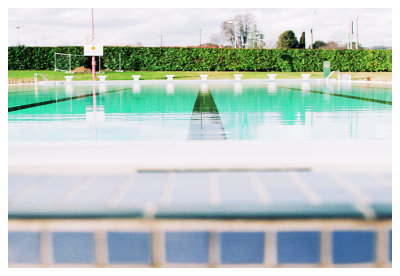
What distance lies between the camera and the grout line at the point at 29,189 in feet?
8.57

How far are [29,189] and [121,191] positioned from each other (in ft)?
1.75

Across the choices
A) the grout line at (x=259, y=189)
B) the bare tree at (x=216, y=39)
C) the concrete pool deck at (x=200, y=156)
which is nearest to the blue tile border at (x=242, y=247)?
the grout line at (x=259, y=189)

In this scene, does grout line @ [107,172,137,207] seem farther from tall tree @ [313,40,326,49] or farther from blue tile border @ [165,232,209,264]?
tall tree @ [313,40,326,49]

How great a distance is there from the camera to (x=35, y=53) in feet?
109

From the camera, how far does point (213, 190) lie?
9.84 feet

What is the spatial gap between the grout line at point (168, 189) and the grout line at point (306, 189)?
0.80 meters

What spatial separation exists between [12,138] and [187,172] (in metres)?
3.99

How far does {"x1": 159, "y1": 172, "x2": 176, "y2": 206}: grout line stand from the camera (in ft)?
9.04

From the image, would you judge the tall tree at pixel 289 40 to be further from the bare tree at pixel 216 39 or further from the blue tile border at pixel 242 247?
the blue tile border at pixel 242 247

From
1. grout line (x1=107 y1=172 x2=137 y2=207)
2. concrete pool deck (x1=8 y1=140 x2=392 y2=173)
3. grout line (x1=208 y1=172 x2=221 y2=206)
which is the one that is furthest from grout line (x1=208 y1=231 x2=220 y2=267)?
concrete pool deck (x1=8 y1=140 x2=392 y2=173)

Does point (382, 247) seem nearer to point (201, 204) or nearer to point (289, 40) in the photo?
point (201, 204)

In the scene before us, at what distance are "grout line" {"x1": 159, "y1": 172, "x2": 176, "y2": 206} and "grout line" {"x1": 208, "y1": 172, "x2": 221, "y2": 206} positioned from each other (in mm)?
239

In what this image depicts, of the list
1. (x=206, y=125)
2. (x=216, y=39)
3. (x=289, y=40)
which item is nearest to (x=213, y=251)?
(x=206, y=125)
